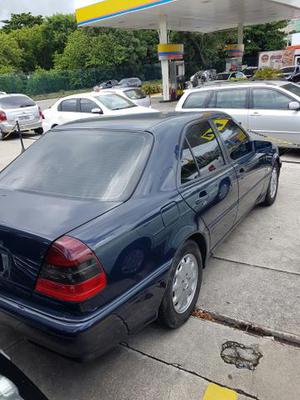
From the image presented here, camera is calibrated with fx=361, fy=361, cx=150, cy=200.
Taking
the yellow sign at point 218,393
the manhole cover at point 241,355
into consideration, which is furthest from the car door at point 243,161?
the yellow sign at point 218,393

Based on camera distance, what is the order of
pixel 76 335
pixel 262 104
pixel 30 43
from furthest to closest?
pixel 30 43 < pixel 262 104 < pixel 76 335

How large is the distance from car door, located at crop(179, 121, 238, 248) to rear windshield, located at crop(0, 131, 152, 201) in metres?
0.43

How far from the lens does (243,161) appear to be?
12.9 feet

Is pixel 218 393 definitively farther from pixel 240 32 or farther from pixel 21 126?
pixel 240 32

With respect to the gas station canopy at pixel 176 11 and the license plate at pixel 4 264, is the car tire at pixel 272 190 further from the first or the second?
the gas station canopy at pixel 176 11

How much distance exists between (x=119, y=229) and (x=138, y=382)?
1.04m

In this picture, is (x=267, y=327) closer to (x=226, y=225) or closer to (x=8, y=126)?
(x=226, y=225)

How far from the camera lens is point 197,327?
283 cm

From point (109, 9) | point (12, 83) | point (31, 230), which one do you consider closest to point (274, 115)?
point (31, 230)

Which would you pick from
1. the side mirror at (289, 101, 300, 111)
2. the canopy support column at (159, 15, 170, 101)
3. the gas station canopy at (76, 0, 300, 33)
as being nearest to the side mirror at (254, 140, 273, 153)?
the side mirror at (289, 101, 300, 111)

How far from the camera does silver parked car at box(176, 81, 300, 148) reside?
293 inches

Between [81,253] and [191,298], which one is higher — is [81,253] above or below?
above

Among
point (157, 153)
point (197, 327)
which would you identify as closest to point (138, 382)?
point (197, 327)

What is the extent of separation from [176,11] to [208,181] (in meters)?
18.7
